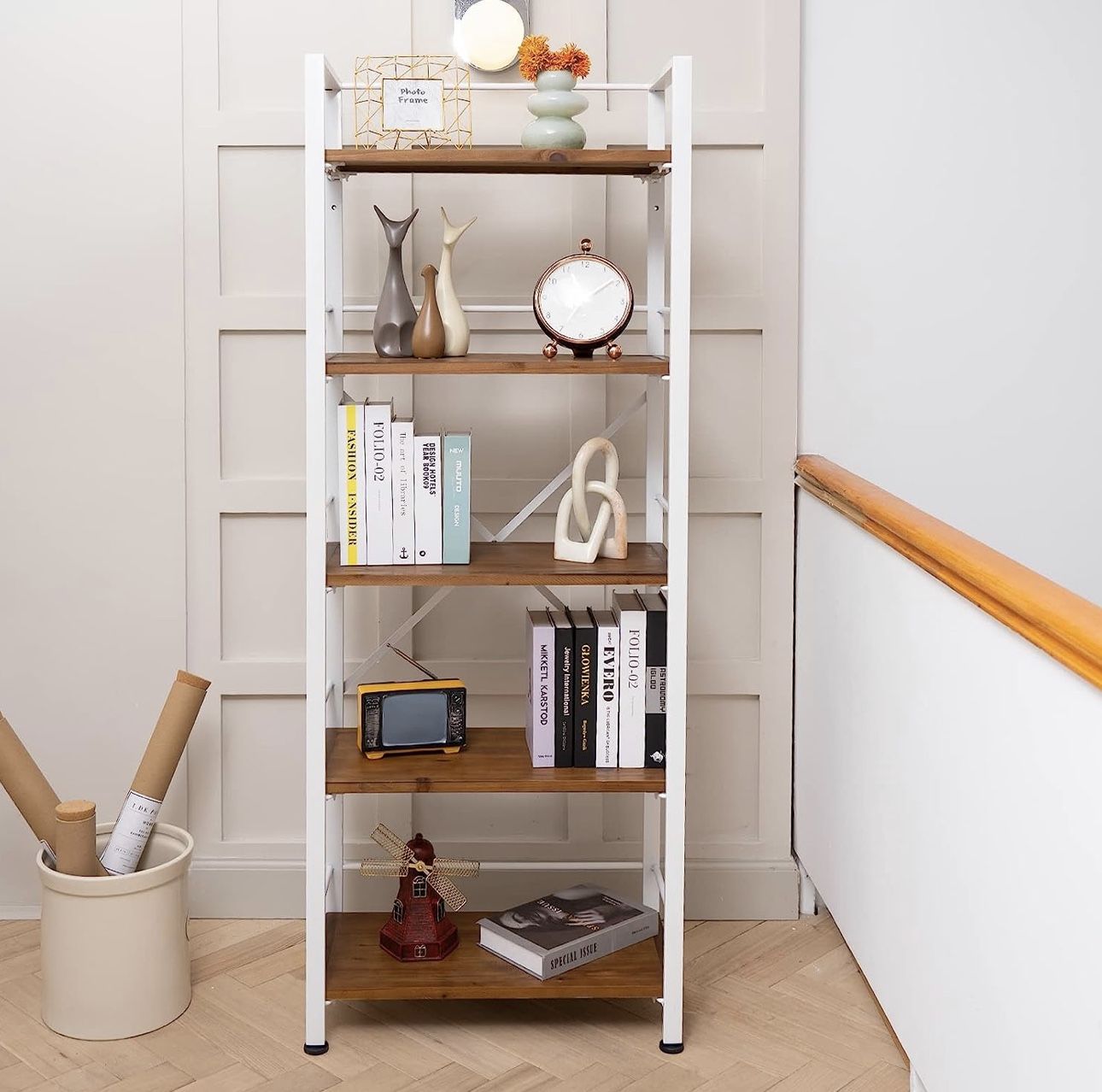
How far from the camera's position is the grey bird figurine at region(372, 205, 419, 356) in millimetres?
2340

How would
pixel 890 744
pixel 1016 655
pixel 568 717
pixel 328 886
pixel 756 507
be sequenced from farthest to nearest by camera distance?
pixel 756 507, pixel 328 886, pixel 568 717, pixel 890 744, pixel 1016 655

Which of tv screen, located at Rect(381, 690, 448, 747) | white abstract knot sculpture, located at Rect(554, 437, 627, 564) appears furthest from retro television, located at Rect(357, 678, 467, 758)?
white abstract knot sculpture, located at Rect(554, 437, 627, 564)

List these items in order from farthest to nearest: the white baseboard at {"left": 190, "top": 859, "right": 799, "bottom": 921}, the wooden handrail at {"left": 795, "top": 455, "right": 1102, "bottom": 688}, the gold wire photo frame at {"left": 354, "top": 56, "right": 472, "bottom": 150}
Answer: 1. the white baseboard at {"left": 190, "top": 859, "right": 799, "bottom": 921}
2. the gold wire photo frame at {"left": 354, "top": 56, "right": 472, "bottom": 150}
3. the wooden handrail at {"left": 795, "top": 455, "right": 1102, "bottom": 688}

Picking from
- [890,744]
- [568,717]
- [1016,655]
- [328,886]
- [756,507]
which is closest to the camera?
[1016,655]

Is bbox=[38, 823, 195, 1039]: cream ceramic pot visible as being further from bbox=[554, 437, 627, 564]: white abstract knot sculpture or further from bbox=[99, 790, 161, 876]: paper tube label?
bbox=[554, 437, 627, 564]: white abstract knot sculpture

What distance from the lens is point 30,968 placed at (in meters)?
2.63

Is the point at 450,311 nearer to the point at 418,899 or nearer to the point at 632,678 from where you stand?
the point at 632,678

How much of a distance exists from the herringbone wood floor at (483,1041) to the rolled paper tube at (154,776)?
12.0 inches

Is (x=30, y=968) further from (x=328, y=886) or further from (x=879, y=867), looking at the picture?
(x=879, y=867)

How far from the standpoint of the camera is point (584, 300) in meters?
2.33

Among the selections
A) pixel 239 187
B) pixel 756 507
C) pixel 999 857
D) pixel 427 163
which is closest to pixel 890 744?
pixel 999 857

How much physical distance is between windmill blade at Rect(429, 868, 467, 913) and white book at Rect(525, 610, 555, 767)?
0.30m

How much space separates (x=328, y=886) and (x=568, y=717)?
60 cm

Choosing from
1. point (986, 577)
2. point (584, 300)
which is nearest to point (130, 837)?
point (584, 300)
